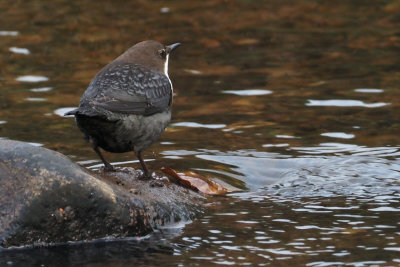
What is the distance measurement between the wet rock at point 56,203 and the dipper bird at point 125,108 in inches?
16.3

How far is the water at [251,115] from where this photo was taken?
18.7ft

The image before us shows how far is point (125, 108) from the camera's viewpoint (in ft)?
20.7

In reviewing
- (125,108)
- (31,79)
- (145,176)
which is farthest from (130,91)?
(31,79)

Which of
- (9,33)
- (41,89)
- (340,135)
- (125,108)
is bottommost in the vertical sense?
(340,135)

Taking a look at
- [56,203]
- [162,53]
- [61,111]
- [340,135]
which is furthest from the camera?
[61,111]

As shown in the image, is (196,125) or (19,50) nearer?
(196,125)

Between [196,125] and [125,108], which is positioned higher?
[125,108]

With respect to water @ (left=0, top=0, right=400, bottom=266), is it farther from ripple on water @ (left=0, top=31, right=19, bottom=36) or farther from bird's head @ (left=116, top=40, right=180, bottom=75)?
bird's head @ (left=116, top=40, right=180, bottom=75)

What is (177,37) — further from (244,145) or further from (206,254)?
(206,254)

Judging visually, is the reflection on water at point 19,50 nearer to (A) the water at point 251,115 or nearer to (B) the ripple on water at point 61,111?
(A) the water at point 251,115

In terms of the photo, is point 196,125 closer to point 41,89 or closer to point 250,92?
point 250,92

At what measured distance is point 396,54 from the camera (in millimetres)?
Result: 11320

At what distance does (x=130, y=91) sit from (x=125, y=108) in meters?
0.31

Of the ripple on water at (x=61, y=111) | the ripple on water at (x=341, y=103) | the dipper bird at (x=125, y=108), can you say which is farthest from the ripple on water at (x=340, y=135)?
the ripple on water at (x=61, y=111)
